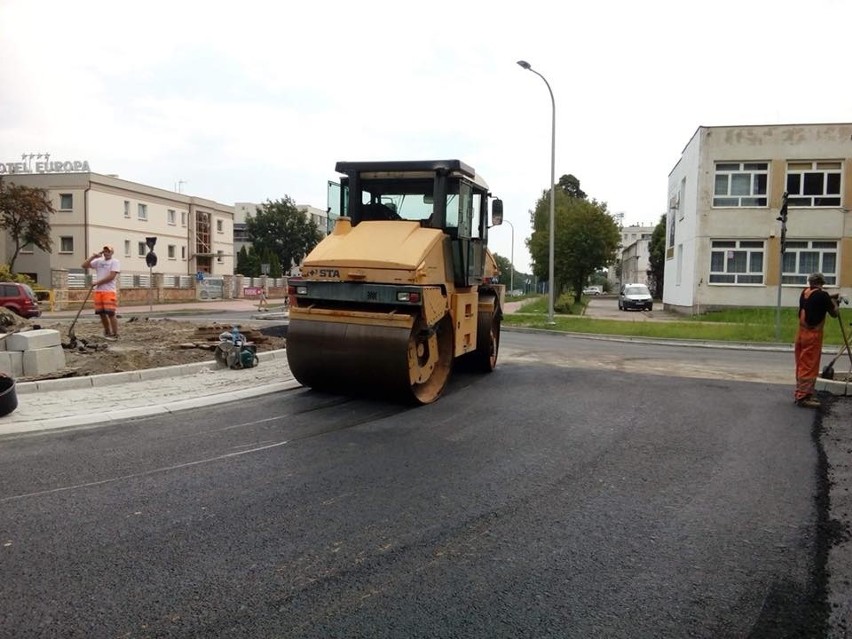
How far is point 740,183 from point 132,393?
95.6ft

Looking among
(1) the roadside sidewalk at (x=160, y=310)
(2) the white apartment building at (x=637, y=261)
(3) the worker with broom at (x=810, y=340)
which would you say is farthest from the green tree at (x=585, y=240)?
(2) the white apartment building at (x=637, y=261)

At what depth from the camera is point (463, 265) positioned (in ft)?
28.9

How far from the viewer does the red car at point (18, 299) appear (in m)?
22.7

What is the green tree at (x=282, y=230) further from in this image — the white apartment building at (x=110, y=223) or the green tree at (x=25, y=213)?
the green tree at (x=25, y=213)

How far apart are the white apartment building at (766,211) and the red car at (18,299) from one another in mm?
27233

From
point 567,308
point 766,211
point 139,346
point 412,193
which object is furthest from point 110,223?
point 412,193

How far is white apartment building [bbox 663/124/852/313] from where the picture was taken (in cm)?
2902

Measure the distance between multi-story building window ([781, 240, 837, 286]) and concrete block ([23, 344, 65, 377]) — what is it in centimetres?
2903

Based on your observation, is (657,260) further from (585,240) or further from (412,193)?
(412,193)

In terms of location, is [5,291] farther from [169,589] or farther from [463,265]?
[169,589]

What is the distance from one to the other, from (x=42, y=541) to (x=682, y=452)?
16.8 feet

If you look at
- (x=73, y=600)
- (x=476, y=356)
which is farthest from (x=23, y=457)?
(x=476, y=356)

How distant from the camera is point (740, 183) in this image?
30188 mm

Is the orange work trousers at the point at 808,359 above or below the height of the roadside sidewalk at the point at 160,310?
above
